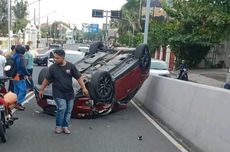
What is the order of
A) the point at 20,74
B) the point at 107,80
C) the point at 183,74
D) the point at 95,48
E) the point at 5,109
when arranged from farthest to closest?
the point at 183,74, the point at 95,48, the point at 20,74, the point at 107,80, the point at 5,109

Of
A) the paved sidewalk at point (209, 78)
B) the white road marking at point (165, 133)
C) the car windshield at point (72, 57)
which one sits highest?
the car windshield at point (72, 57)

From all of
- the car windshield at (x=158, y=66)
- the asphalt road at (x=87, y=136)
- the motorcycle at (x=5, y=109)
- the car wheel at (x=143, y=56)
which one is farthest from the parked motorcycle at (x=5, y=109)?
the car windshield at (x=158, y=66)

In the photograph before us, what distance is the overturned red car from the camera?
12.0 metres

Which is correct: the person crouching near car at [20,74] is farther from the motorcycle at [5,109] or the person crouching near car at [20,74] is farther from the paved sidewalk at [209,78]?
the paved sidewalk at [209,78]

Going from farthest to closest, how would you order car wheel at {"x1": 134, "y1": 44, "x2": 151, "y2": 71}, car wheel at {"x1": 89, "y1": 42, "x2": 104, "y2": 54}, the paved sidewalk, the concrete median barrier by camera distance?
1. the paved sidewalk
2. car wheel at {"x1": 89, "y1": 42, "x2": 104, "y2": 54}
3. car wheel at {"x1": 134, "y1": 44, "x2": 151, "y2": 71}
4. the concrete median barrier

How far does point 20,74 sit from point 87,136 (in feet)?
12.6

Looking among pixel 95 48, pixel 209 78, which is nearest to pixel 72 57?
pixel 95 48

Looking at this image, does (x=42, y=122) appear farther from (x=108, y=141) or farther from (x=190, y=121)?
(x=190, y=121)

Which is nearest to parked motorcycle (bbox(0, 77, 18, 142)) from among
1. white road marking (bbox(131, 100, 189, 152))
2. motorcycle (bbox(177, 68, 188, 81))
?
white road marking (bbox(131, 100, 189, 152))

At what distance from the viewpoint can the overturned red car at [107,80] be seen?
1196 cm

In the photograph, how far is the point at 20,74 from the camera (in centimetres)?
1277

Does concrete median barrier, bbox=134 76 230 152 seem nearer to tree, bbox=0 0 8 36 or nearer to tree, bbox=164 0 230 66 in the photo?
tree, bbox=164 0 230 66

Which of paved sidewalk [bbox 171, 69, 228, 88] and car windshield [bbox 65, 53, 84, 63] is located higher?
car windshield [bbox 65, 53, 84, 63]

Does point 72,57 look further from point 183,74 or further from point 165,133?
point 165,133
